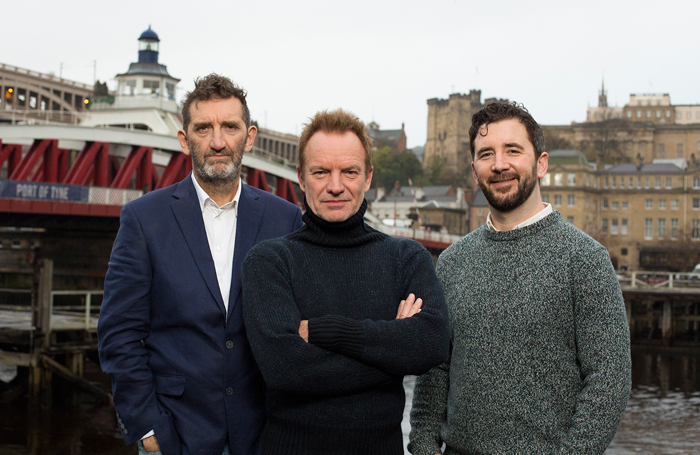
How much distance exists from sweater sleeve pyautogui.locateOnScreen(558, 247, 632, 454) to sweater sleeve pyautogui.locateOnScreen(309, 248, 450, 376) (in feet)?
1.68

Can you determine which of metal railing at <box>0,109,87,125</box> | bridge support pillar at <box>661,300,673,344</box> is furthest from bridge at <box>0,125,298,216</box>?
bridge support pillar at <box>661,300,673,344</box>

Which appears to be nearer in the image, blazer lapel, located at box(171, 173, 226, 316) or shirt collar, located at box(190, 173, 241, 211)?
blazer lapel, located at box(171, 173, 226, 316)

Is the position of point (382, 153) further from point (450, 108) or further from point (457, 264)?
point (457, 264)

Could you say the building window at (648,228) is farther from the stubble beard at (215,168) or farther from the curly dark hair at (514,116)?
the stubble beard at (215,168)

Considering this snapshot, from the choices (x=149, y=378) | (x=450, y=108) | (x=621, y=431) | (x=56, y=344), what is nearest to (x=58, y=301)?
(x=56, y=344)

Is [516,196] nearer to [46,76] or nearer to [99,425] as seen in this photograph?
[99,425]

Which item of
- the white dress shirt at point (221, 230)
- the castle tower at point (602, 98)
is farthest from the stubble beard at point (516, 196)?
the castle tower at point (602, 98)

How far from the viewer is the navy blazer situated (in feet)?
9.87

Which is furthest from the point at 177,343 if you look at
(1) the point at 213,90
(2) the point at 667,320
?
(2) the point at 667,320

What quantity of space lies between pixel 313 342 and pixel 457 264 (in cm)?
84

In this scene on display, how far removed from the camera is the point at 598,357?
2.72m

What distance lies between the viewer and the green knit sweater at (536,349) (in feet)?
8.87

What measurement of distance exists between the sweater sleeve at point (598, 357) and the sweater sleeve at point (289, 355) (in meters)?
0.70

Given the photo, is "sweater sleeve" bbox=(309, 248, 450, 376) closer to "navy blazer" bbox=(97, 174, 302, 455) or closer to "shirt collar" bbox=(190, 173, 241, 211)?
"navy blazer" bbox=(97, 174, 302, 455)
